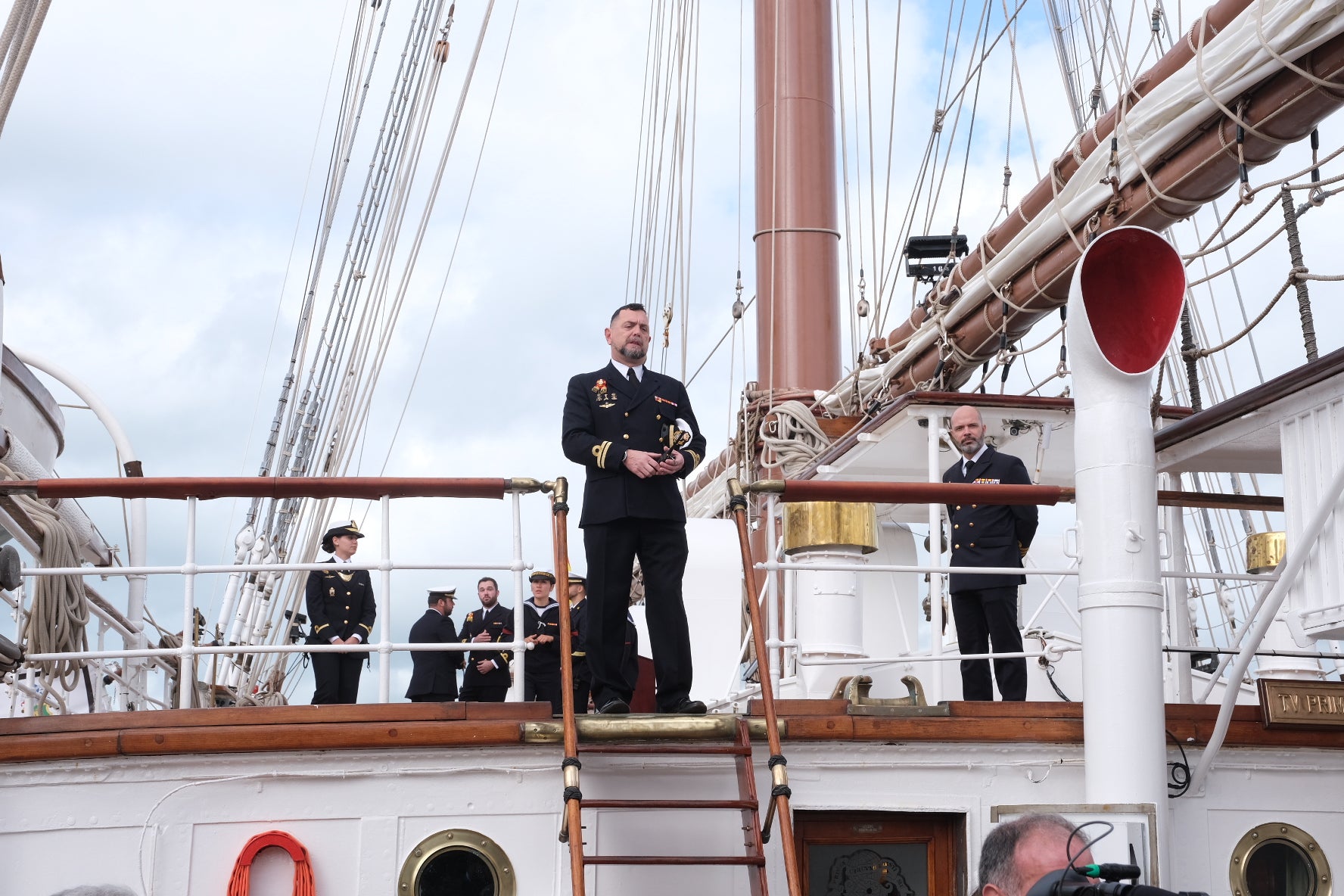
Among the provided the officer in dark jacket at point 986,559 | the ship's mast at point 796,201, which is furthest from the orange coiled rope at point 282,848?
the ship's mast at point 796,201

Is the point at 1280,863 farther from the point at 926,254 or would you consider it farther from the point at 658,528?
the point at 926,254

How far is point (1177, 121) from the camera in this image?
605cm

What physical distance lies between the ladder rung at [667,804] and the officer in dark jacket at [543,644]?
3.64 metres

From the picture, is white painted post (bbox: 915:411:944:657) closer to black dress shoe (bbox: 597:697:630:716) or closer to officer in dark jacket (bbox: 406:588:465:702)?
black dress shoe (bbox: 597:697:630:716)

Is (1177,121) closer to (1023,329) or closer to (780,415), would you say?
(1023,329)

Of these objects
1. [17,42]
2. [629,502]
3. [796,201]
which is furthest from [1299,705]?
[796,201]

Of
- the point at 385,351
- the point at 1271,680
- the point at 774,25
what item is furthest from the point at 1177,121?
the point at 385,351

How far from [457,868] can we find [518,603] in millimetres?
870

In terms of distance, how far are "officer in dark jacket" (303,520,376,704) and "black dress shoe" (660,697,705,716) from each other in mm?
3050

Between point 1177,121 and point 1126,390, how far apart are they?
1974mm

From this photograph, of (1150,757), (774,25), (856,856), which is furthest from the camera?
(774,25)

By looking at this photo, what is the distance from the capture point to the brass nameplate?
15.9 feet

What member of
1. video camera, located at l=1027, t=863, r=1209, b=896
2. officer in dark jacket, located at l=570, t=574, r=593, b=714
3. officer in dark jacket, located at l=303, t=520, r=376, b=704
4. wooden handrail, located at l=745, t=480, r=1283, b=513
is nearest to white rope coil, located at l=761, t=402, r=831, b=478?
officer in dark jacket, located at l=570, t=574, r=593, b=714

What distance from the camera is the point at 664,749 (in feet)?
14.8
